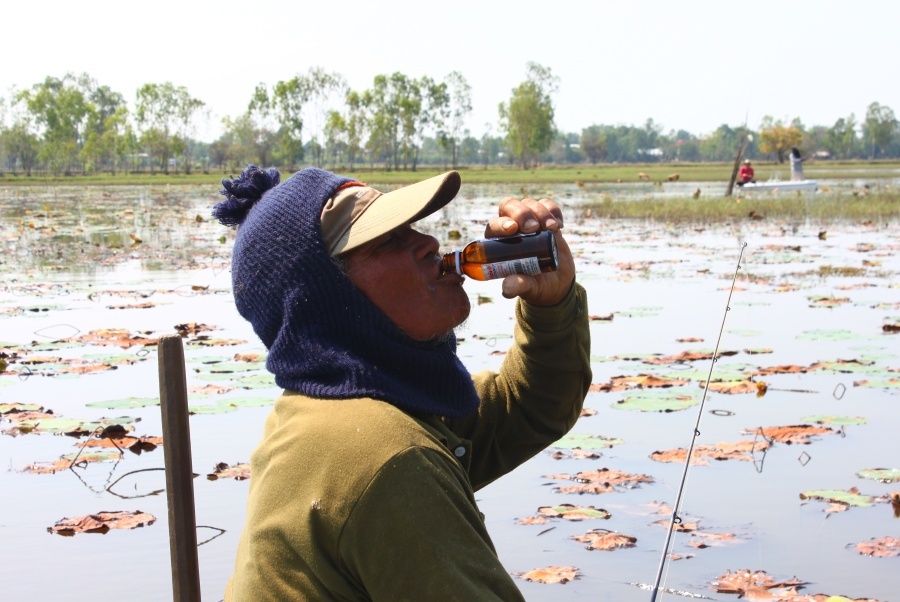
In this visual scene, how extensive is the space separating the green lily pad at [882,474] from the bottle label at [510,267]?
313 cm

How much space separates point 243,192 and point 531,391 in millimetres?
812

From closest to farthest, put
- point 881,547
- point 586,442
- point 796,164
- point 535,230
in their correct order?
point 535,230
point 881,547
point 586,442
point 796,164

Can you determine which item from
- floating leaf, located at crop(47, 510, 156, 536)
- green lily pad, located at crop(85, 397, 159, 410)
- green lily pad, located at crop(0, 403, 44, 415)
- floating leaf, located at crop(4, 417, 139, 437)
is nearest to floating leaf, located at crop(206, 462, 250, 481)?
floating leaf, located at crop(47, 510, 156, 536)

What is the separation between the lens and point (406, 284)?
6.69ft

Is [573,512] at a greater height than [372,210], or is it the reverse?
[372,210]

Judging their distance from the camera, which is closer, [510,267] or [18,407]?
[510,267]

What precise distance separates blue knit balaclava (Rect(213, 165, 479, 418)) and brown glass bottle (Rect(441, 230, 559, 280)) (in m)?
0.22

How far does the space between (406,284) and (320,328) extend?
189mm

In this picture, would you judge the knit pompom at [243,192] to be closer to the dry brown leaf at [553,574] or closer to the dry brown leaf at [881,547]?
the dry brown leaf at [553,574]

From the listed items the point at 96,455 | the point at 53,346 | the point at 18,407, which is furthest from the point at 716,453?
the point at 53,346

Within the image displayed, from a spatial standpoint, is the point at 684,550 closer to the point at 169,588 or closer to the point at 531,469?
the point at 531,469

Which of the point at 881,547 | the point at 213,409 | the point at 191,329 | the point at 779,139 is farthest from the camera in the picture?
the point at 779,139

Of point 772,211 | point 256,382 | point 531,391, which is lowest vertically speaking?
point 256,382

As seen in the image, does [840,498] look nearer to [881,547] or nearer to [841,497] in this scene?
[841,497]
